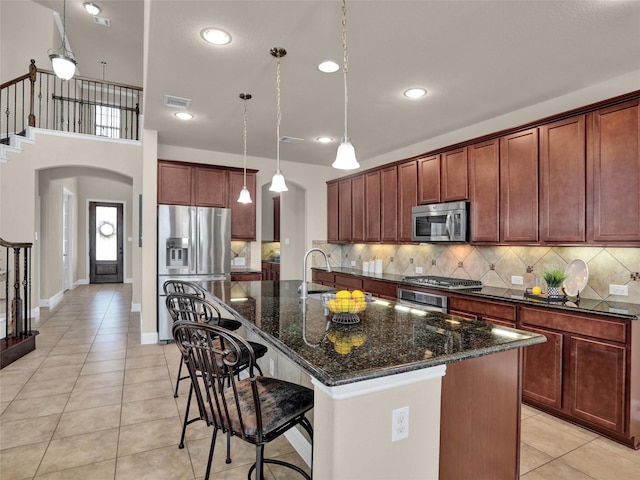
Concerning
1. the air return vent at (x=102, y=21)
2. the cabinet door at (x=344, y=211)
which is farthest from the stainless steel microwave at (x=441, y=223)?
the air return vent at (x=102, y=21)

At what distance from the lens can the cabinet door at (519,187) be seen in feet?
10.6

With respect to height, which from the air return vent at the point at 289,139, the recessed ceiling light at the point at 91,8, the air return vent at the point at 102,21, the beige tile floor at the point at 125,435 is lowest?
the beige tile floor at the point at 125,435

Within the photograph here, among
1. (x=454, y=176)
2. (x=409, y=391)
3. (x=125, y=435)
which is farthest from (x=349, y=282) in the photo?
(x=409, y=391)

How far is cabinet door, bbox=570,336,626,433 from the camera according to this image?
242cm

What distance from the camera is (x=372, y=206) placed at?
17.4ft

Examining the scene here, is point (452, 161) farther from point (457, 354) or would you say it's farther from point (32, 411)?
point (32, 411)

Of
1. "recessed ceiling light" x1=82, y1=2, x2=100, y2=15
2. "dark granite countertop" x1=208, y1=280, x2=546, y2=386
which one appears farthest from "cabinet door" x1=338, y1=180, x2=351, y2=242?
"recessed ceiling light" x1=82, y1=2, x2=100, y2=15

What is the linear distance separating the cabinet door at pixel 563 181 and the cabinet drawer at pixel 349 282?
2.43m

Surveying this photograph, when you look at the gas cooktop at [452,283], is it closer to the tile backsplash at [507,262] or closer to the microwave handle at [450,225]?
the tile backsplash at [507,262]

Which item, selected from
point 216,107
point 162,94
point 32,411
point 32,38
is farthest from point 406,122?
point 32,38

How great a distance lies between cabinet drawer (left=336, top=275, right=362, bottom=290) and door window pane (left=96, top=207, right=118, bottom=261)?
8352mm

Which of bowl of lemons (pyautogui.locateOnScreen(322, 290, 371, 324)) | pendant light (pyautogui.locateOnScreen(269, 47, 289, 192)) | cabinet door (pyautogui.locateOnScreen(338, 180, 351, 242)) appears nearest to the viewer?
bowl of lemons (pyautogui.locateOnScreen(322, 290, 371, 324))

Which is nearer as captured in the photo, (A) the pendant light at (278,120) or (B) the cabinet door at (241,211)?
(A) the pendant light at (278,120)

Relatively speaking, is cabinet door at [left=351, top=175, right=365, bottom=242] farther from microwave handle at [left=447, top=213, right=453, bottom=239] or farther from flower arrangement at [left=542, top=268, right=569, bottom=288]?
flower arrangement at [left=542, top=268, right=569, bottom=288]
